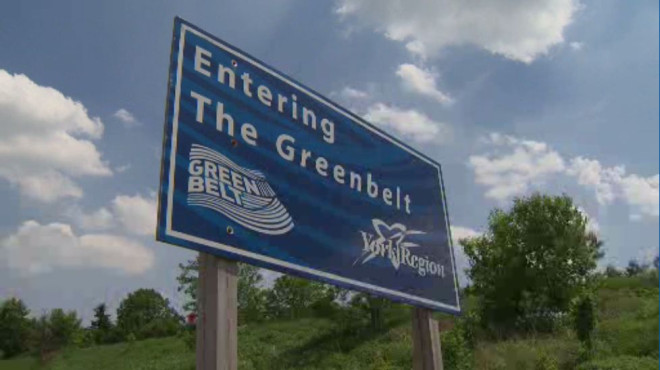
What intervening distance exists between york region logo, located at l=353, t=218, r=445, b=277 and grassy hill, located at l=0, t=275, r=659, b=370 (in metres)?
13.6

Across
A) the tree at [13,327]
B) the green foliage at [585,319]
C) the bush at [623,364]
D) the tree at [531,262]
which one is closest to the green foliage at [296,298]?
the tree at [531,262]

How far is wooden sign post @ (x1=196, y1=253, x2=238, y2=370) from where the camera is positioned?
3381 mm

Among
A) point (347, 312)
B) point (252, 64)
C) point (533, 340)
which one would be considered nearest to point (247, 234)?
point (252, 64)

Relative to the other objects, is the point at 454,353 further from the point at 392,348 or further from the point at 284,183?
the point at 284,183

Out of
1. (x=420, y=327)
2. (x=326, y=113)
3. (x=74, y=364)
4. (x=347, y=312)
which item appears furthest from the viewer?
(x=74, y=364)

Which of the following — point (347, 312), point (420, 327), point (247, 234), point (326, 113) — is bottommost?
point (420, 327)

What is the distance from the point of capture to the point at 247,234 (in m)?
3.79

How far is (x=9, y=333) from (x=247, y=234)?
172 feet

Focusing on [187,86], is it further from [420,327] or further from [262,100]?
[420,327]

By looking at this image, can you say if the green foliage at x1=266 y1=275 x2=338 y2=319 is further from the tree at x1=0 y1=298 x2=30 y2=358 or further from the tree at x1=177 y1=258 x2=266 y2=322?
the tree at x1=0 y1=298 x2=30 y2=358

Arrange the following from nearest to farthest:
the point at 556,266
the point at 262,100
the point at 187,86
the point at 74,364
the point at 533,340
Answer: the point at 187,86 < the point at 262,100 < the point at 533,340 < the point at 556,266 < the point at 74,364

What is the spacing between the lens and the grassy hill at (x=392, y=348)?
1980cm

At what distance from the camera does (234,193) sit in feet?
12.5

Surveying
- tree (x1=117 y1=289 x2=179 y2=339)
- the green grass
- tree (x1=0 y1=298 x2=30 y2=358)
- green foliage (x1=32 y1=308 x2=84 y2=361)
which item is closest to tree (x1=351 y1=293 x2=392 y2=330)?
the green grass
